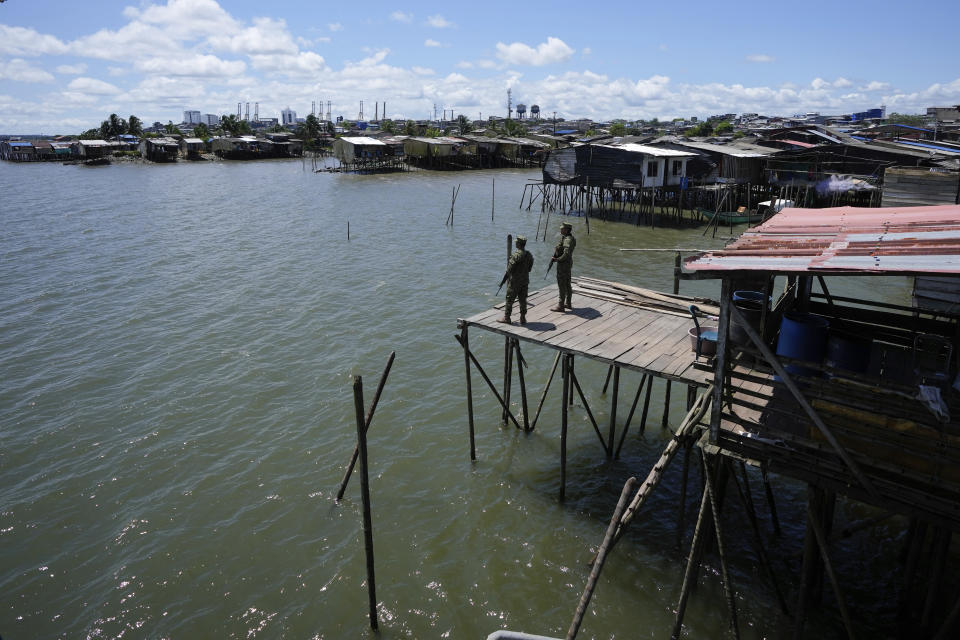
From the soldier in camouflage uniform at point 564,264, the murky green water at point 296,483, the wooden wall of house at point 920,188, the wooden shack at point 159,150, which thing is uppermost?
the wooden shack at point 159,150

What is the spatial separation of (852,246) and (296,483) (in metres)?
9.60

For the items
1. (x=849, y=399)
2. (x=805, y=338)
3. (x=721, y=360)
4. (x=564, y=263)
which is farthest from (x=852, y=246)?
(x=564, y=263)

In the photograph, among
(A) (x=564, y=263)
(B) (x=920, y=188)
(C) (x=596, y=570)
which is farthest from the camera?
(B) (x=920, y=188)

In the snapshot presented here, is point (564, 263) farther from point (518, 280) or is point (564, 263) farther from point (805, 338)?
point (805, 338)

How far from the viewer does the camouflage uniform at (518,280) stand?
1063 cm

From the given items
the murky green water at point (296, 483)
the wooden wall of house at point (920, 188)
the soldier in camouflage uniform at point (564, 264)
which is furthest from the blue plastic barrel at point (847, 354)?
the wooden wall of house at point (920, 188)

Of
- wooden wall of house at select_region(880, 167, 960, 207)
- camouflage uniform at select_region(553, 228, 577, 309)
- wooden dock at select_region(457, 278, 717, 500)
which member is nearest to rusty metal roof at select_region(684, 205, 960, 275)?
wooden dock at select_region(457, 278, 717, 500)

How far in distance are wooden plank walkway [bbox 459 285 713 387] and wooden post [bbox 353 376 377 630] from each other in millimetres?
3599

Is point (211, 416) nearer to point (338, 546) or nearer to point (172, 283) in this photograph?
point (338, 546)

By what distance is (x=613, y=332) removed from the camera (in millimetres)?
10242

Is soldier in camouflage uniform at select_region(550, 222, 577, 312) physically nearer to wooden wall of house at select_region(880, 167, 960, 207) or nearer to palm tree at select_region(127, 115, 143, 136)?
wooden wall of house at select_region(880, 167, 960, 207)

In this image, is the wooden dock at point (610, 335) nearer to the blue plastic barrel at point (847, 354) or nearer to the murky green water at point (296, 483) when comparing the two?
the murky green water at point (296, 483)

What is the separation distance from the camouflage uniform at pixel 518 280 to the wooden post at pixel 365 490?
3773 millimetres

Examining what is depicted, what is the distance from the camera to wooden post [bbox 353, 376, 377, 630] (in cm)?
704
